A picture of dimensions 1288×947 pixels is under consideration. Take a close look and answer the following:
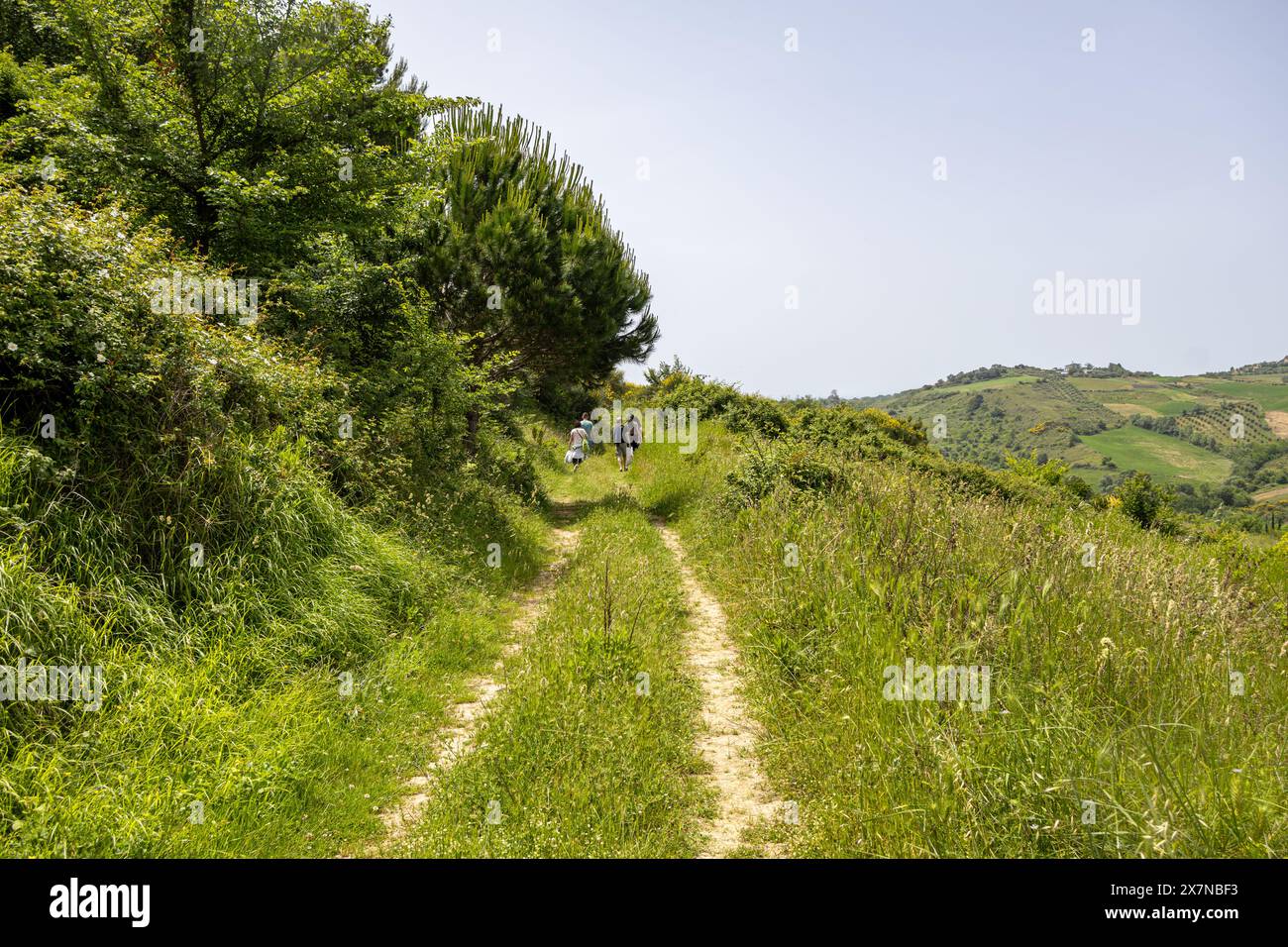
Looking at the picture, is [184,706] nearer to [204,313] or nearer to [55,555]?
[55,555]

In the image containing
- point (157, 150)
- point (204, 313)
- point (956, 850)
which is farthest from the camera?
point (157, 150)

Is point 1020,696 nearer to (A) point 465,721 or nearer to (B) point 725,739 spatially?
(B) point 725,739

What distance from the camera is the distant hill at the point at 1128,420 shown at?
94312 millimetres

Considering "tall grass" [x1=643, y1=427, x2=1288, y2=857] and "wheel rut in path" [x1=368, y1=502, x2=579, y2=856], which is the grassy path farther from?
"tall grass" [x1=643, y1=427, x2=1288, y2=857]

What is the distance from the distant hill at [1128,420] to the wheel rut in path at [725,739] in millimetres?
68301

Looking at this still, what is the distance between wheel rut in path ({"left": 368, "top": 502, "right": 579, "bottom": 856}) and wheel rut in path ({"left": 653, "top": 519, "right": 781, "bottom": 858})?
6.01 feet

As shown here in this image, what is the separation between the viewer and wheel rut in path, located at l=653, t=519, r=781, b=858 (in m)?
3.64

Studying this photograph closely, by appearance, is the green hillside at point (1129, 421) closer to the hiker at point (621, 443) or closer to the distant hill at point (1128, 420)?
the distant hill at point (1128, 420)

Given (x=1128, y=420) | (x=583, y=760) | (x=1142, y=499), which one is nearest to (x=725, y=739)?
(x=583, y=760)

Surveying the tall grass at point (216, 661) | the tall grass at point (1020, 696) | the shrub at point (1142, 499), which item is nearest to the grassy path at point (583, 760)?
the tall grass at point (216, 661)

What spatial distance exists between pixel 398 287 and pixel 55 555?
275 inches

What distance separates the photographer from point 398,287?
390 inches
